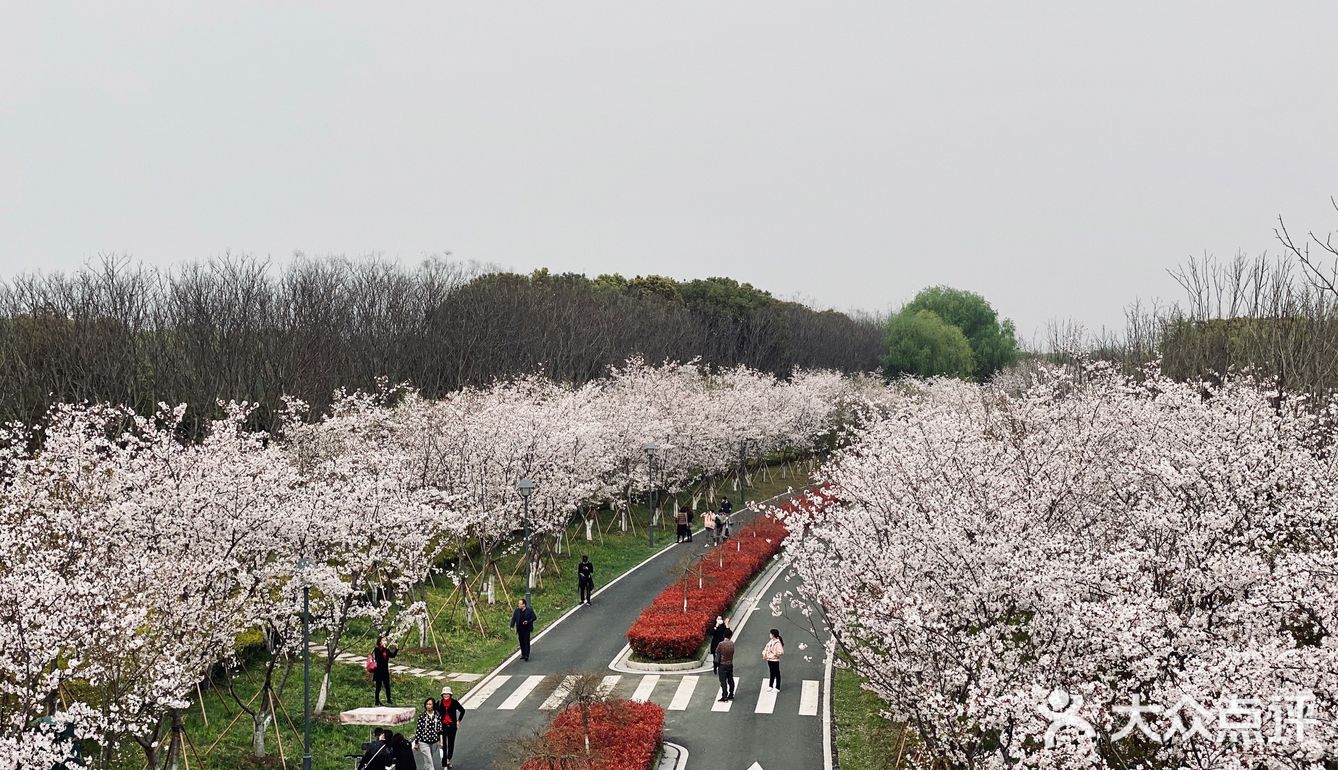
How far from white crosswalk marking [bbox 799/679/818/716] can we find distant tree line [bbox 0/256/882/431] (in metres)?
32.0

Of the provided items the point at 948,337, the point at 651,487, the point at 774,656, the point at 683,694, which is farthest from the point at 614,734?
the point at 948,337

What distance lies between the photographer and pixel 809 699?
82.7ft

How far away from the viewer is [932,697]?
44.3 ft

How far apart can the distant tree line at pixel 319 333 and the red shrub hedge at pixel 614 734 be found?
96.1 ft

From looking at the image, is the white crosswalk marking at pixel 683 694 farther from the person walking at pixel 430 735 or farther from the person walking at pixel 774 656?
the person walking at pixel 430 735

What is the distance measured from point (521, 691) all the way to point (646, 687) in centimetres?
343

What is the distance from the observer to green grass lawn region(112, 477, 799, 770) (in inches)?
827

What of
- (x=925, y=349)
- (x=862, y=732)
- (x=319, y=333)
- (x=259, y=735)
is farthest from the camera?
(x=925, y=349)

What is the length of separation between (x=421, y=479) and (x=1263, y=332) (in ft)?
105

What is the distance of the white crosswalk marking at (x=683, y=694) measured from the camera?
24.9 m

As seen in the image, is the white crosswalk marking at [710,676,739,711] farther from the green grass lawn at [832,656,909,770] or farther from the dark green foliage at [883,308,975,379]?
the dark green foliage at [883,308,975,379]

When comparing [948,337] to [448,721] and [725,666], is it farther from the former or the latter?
[448,721]

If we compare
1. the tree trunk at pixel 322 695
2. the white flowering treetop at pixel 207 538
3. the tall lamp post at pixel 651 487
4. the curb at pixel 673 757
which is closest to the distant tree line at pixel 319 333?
the white flowering treetop at pixel 207 538

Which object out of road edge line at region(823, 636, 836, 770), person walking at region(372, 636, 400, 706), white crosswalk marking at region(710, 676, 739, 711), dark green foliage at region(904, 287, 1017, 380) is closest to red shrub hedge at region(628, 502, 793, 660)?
white crosswalk marking at region(710, 676, 739, 711)
